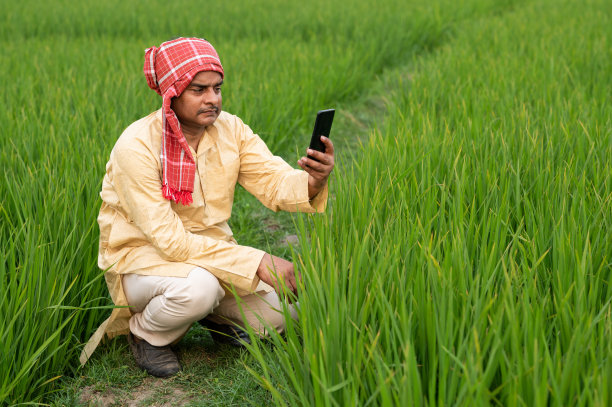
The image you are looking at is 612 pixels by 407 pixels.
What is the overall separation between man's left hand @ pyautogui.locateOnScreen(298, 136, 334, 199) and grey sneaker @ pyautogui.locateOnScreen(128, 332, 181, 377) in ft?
2.08

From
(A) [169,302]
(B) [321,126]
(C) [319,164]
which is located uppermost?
(B) [321,126]

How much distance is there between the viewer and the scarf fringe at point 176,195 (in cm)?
180

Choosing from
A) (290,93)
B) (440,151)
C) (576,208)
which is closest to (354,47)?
(290,93)

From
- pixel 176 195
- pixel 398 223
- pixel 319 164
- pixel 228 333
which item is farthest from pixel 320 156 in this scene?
pixel 228 333

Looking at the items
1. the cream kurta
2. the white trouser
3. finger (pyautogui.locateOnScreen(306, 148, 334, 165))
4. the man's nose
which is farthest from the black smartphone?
the white trouser

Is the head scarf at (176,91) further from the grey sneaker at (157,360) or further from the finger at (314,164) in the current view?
the grey sneaker at (157,360)

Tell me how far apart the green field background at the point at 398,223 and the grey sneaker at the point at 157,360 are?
0.19 m

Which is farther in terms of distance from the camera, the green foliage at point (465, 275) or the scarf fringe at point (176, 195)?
the scarf fringe at point (176, 195)

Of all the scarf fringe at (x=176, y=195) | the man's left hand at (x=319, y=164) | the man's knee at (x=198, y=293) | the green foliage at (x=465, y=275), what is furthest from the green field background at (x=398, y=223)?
the scarf fringe at (x=176, y=195)

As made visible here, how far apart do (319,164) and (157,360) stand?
0.72m

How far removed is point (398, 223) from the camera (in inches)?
66.5

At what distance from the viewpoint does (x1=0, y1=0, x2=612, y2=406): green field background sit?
117 centimetres

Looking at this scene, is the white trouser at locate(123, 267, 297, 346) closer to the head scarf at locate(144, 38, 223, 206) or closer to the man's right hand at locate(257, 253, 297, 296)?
the man's right hand at locate(257, 253, 297, 296)

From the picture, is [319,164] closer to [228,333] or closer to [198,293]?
[198,293]
